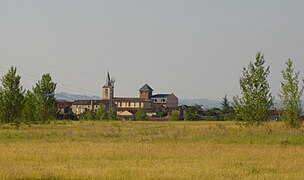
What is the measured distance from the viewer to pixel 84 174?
61.8 feet

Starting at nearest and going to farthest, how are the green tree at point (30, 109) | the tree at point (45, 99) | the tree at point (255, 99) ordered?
1. the tree at point (255, 99)
2. the green tree at point (30, 109)
3. the tree at point (45, 99)

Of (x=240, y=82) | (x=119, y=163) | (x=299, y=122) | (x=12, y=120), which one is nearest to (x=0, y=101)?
(x=12, y=120)

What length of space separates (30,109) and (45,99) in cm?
622

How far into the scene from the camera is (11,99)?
199 feet

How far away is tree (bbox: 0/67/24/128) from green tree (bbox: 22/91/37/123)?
21.8ft

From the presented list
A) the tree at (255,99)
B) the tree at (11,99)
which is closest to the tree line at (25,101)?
the tree at (11,99)

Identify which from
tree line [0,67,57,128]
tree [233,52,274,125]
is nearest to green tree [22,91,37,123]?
tree line [0,67,57,128]

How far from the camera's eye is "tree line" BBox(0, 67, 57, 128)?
60656 millimetres

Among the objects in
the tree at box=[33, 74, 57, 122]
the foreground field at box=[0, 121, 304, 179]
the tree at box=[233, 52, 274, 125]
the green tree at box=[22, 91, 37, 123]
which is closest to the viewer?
the foreground field at box=[0, 121, 304, 179]

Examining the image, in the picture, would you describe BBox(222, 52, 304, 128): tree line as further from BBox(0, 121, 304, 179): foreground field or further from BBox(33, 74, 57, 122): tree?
BBox(33, 74, 57, 122): tree

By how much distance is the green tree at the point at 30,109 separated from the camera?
228ft

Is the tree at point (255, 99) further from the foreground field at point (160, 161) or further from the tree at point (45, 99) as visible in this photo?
the tree at point (45, 99)

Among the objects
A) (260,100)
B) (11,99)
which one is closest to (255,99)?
(260,100)

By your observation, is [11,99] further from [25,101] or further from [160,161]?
[160,161]
